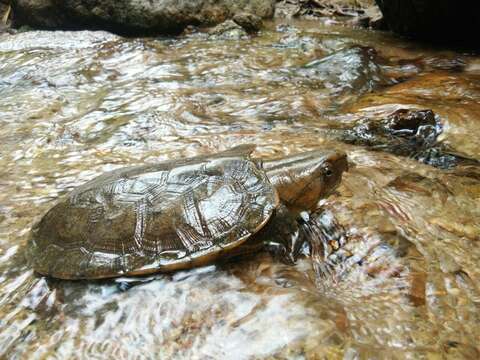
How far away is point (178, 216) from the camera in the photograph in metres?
2.51

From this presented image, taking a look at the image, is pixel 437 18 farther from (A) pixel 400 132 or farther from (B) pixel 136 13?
(B) pixel 136 13

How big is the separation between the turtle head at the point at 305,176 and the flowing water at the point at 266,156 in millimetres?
213

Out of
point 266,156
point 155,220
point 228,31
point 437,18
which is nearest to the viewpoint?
point 155,220

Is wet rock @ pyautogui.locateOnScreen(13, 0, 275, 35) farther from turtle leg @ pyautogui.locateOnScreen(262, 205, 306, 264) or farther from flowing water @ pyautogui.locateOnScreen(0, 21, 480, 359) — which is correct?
turtle leg @ pyautogui.locateOnScreen(262, 205, 306, 264)

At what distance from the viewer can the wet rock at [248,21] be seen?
8977 millimetres

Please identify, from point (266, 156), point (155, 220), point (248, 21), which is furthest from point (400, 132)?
point (248, 21)

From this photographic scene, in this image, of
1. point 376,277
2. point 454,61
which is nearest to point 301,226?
point 376,277

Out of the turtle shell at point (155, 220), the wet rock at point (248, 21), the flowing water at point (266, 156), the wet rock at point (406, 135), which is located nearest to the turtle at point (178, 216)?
the turtle shell at point (155, 220)

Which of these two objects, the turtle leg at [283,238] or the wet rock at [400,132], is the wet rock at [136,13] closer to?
the wet rock at [400,132]

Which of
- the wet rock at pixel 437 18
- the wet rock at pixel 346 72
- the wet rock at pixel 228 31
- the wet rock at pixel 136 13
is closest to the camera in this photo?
the wet rock at pixel 346 72

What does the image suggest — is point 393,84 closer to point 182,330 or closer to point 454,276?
point 454,276

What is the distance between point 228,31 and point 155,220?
7.09 m

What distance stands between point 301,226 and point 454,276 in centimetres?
92

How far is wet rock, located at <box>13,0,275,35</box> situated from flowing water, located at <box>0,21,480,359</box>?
237cm
